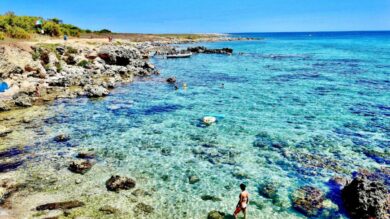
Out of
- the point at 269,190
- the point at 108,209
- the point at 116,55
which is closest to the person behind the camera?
the point at 108,209

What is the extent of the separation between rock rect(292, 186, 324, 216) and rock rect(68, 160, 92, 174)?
1213 cm

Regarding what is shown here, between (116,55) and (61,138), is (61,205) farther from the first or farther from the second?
(116,55)

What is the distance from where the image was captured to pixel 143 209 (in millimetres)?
15227

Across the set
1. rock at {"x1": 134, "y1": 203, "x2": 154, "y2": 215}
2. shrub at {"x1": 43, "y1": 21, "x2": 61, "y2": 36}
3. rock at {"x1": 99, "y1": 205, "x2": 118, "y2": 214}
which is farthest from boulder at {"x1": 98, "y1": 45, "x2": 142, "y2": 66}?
rock at {"x1": 134, "y1": 203, "x2": 154, "y2": 215}

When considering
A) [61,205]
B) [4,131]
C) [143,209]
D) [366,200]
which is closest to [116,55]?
[4,131]

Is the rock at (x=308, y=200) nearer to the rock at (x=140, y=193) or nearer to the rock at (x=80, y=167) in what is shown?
the rock at (x=140, y=193)

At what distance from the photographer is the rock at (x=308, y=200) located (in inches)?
595

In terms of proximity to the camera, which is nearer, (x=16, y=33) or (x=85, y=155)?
(x=85, y=155)

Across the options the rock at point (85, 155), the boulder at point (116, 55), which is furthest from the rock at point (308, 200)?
the boulder at point (116, 55)

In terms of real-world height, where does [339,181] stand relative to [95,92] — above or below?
below

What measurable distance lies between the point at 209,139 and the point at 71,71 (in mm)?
32019

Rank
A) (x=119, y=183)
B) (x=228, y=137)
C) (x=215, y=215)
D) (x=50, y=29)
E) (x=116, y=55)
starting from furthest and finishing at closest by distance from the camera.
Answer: (x=50, y=29), (x=116, y=55), (x=228, y=137), (x=119, y=183), (x=215, y=215)

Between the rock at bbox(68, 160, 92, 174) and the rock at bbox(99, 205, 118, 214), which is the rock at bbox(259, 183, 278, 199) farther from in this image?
the rock at bbox(68, 160, 92, 174)

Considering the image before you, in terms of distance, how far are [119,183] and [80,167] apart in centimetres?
346
